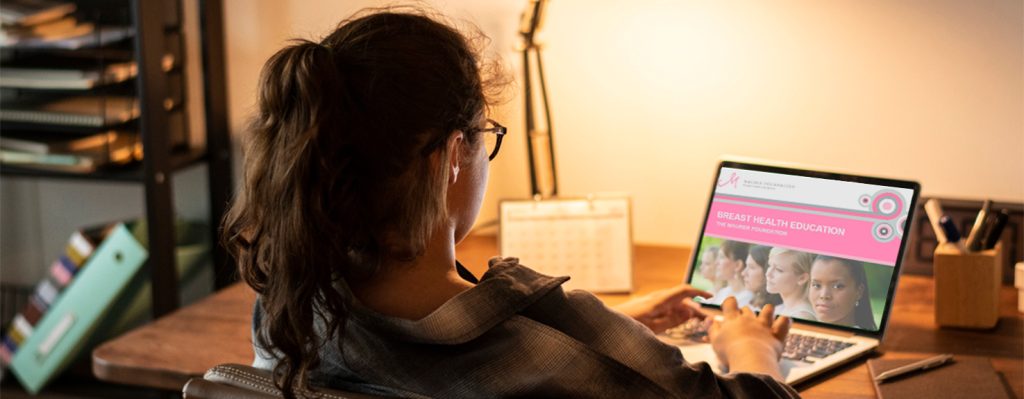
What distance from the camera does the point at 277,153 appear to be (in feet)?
3.28

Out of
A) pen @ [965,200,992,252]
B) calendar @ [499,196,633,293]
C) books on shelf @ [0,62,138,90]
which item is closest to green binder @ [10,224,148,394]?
books on shelf @ [0,62,138,90]

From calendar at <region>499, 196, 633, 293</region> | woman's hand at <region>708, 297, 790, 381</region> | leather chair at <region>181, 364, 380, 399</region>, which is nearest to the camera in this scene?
leather chair at <region>181, 364, 380, 399</region>

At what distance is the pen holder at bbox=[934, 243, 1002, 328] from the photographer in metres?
1.50

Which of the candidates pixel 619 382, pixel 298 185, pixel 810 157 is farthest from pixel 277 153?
pixel 810 157

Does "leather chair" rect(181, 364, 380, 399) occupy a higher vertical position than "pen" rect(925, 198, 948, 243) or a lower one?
lower

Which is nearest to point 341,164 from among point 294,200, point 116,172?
point 294,200

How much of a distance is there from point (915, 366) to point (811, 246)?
0.70ft

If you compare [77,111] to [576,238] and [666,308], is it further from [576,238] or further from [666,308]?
[666,308]

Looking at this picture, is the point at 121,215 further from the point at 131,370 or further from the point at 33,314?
the point at 131,370

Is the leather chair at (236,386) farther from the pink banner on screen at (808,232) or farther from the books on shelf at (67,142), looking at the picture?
the books on shelf at (67,142)

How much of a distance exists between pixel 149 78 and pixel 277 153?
1.11 m

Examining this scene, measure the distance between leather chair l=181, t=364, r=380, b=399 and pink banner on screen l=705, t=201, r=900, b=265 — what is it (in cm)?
78

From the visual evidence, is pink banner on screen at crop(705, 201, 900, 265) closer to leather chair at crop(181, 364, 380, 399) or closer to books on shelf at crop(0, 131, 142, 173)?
leather chair at crop(181, 364, 380, 399)

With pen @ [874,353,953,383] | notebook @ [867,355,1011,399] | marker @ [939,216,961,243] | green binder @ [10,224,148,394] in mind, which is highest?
marker @ [939,216,961,243]
